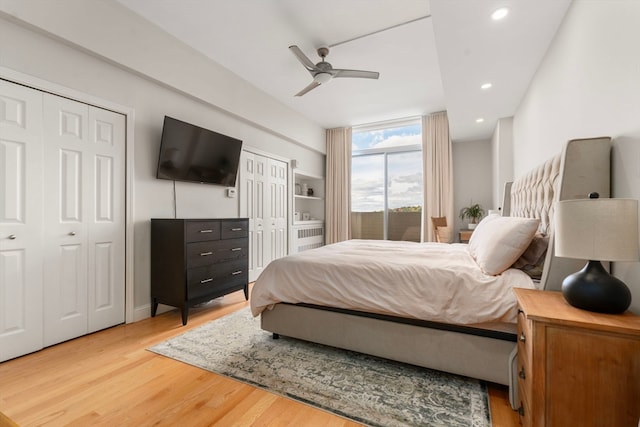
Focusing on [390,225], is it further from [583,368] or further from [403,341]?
[583,368]

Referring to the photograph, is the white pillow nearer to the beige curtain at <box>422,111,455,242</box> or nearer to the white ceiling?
the white ceiling

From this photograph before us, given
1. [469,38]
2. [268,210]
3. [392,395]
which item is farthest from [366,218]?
[392,395]

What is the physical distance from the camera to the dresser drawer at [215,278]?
9.39 feet

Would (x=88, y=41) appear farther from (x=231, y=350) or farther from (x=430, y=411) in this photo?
(x=430, y=411)

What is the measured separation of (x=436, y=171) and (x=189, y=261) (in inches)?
184

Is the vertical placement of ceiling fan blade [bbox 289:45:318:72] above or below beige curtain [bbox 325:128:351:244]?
above

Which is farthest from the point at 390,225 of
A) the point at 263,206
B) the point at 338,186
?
the point at 263,206

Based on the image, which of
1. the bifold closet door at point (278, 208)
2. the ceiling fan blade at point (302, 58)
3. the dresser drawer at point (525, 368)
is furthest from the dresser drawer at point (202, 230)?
the dresser drawer at point (525, 368)

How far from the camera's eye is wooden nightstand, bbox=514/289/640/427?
1.00 metres

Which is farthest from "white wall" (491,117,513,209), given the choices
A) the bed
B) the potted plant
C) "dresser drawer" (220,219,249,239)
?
"dresser drawer" (220,219,249,239)

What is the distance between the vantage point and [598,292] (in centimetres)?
114

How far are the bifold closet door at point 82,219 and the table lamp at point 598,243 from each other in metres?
3.34

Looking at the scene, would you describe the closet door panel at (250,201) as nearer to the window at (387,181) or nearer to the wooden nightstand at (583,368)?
the window at (387,181)

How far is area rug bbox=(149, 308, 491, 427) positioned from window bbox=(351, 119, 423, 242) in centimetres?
421
